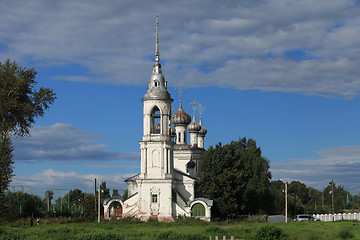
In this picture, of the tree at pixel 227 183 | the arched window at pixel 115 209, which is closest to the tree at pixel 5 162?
the arched window at pixel 115 209

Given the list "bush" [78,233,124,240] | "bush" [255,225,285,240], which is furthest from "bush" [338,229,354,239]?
"bush" [78,233,124,240]

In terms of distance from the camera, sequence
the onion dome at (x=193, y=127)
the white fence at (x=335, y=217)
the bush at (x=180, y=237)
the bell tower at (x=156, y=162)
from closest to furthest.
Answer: the bush at (x=180, y=237) → the bell tower at (x=156, y=162) → the white fence at (x=335, y=217) → the onion dome at (x=193, y=127)

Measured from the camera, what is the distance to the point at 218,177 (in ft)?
187

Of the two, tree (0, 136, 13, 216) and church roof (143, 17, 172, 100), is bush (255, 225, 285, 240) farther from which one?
church roof (143, 17, 172, 100)

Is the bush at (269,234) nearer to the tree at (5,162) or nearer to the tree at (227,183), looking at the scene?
the tree at (5,162)

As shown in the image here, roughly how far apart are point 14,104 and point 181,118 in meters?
34.5

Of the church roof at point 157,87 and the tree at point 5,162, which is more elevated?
the church roof at point 157,87

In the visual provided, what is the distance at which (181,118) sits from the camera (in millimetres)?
72750

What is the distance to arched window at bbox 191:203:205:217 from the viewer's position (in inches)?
2172

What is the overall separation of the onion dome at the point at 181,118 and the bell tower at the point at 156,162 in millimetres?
15838

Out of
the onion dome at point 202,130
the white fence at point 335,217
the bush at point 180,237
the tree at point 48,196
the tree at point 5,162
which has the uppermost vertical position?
the onion dome at point 202,130

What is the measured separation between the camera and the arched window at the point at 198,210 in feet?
181

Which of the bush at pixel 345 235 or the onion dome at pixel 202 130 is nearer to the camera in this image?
the bush at pixel 345 235

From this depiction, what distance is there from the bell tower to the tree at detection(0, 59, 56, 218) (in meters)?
14.5
